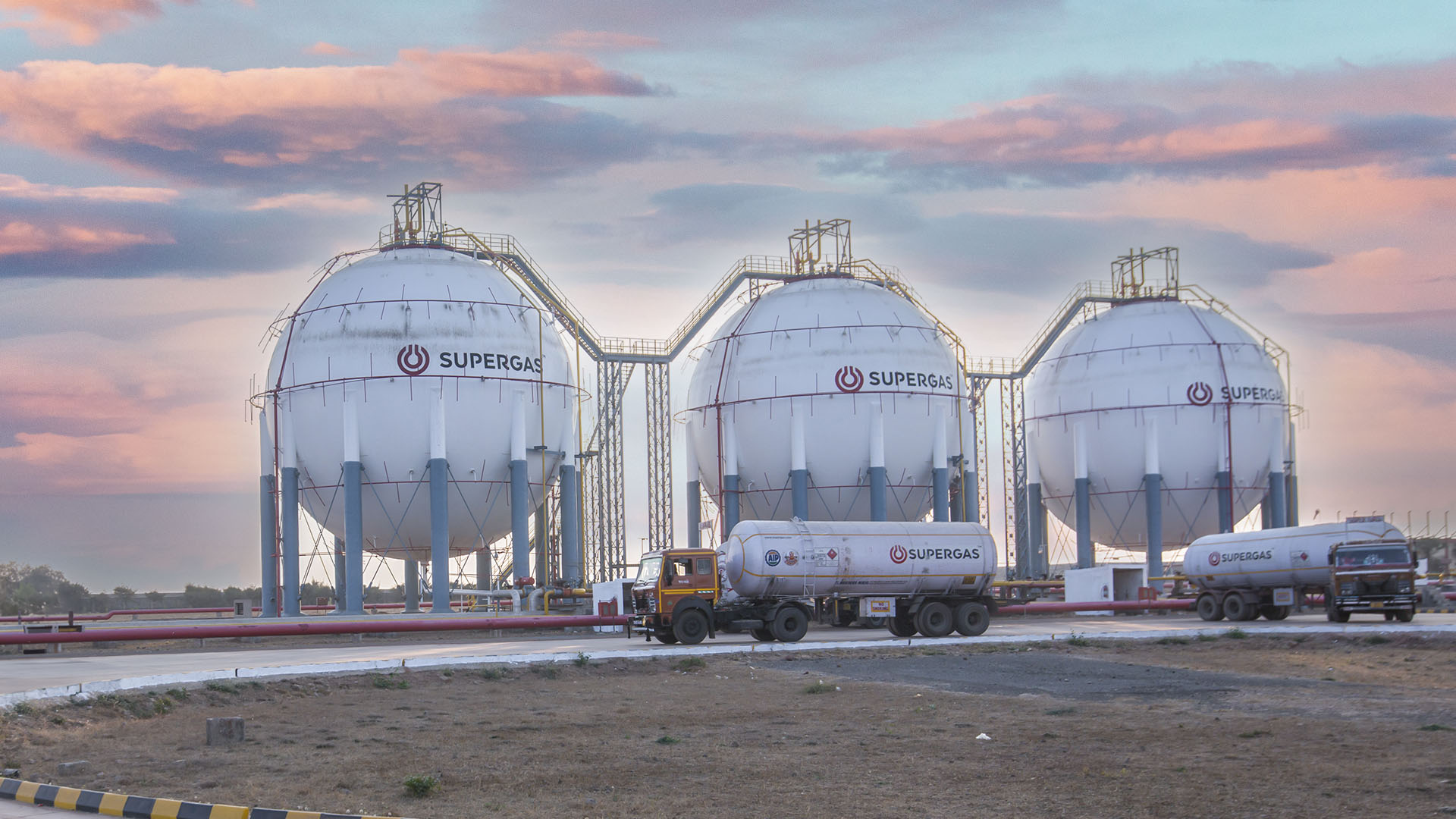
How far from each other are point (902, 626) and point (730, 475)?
2035 cm

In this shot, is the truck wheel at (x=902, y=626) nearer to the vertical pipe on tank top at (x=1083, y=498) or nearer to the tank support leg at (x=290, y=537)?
the tank support leg at (x=290, y=537)

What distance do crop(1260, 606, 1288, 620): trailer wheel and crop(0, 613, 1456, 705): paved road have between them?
23.9 inches

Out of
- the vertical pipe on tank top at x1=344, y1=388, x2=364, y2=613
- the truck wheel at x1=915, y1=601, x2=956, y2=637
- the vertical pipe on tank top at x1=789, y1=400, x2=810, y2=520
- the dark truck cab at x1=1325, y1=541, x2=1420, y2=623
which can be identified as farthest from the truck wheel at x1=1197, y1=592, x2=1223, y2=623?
the vertical pipe on tank top at x1=344, y1=388, x2=364, y2=613

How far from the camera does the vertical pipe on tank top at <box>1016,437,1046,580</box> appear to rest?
67.2 m

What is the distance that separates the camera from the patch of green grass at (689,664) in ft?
90.7

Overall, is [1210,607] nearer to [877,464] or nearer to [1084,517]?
[877,464]

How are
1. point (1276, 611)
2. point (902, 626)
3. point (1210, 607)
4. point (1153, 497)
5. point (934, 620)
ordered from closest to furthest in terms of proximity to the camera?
point (934, 620) → point (902, 626) → point (1276, 611) → point (1210, 607) → point (1153, 497)

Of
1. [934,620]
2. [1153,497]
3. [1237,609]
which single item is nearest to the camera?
[934,620]

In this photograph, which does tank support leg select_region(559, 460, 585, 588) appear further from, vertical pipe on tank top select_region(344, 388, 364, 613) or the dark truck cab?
the dark truck cab

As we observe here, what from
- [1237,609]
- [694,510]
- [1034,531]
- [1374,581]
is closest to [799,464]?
[694,510]

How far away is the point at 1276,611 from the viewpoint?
139 ft

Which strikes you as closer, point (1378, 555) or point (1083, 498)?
point (1378, 555)

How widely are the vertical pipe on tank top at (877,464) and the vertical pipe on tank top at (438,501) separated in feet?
50.0

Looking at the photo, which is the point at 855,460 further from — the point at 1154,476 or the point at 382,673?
the point at 382,673
